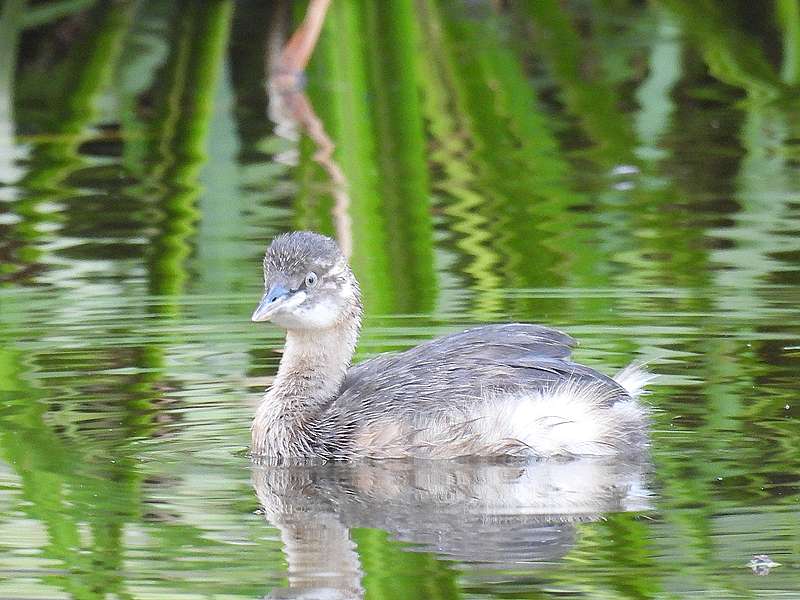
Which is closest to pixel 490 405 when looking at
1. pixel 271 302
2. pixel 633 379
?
pixel 633 379

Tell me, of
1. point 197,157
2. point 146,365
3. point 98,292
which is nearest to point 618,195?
point 197,157

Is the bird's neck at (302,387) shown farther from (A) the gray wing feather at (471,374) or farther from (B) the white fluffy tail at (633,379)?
(B) the white fluffy tail at (633,379)

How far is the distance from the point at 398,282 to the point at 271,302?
152 cm

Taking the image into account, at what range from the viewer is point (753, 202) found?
928 cm

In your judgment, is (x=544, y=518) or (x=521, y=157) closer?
(x=544, y=518)

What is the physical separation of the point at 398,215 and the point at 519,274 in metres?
0.92

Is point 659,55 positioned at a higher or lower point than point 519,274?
higher

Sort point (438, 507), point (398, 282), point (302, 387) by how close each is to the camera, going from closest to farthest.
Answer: point (438, 507), point (302, 387), point (398, 282)

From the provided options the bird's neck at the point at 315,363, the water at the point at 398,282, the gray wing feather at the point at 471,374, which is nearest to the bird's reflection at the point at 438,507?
the water at the point at 398,282

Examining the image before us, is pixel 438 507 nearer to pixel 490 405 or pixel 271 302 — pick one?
pixel 490 405

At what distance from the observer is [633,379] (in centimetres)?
613

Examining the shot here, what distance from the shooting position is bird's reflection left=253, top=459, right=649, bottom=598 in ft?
15.1

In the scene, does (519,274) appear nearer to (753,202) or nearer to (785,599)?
(753,202)

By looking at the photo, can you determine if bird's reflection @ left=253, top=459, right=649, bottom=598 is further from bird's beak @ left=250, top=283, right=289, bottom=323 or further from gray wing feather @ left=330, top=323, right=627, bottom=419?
bird's beak @ left=250, top=283, right=289, bottom=323
